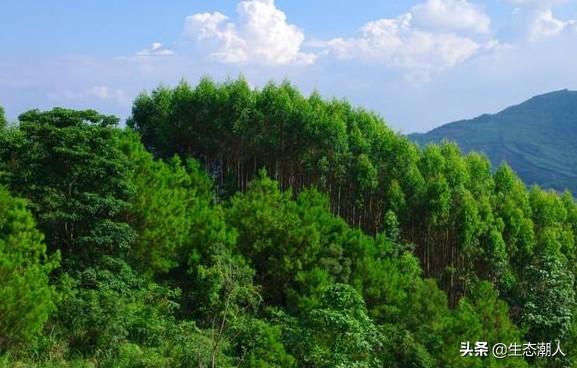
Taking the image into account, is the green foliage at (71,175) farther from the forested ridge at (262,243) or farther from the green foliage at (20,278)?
the green foliage at (20,278)

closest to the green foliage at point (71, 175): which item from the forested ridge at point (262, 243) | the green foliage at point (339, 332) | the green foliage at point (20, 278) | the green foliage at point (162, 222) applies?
the forested ridge at point (262, 243)

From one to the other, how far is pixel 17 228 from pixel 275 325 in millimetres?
8910

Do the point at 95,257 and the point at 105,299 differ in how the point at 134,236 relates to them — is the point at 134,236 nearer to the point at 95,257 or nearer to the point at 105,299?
the point at 95,257

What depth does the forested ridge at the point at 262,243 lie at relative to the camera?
58.6ft

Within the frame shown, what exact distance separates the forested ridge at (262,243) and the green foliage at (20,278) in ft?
0.18

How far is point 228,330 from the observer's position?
2086 centimetres

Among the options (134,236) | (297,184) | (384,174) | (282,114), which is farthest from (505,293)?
(134,236)

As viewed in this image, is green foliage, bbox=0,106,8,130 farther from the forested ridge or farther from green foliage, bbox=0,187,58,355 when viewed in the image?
green foliage, bbox=0,187,58,355

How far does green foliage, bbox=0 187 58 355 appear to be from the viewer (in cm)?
1593

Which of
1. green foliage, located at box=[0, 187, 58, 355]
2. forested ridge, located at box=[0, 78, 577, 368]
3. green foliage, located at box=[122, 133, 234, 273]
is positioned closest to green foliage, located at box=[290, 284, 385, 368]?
forested ridge, located at box=[0, 78, 577, 368]

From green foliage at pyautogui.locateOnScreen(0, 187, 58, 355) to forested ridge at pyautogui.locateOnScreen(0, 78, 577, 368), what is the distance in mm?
54

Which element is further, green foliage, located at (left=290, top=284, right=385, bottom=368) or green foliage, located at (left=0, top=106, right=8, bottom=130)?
green foliage, located at (left=0, top=106, right=8, bottom=130)

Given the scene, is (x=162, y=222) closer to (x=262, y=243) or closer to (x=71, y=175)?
(x=71, y=175)

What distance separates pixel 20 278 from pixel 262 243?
10.4 m
